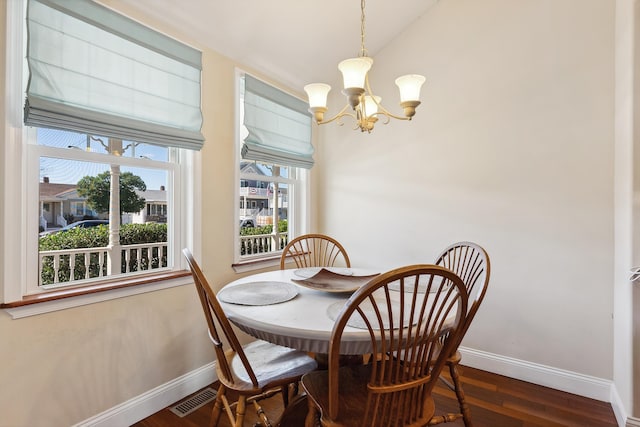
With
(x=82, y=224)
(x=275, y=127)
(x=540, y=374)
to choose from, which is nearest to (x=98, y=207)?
(x=82, y=224)

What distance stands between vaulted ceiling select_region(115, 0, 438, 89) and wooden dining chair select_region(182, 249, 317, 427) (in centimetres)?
156

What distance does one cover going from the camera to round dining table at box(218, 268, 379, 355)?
1143mm

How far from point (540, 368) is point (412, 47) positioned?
8.90 ft

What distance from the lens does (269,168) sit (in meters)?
2.90

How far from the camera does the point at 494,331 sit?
2.39m

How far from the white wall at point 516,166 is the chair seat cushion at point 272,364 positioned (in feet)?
5.13

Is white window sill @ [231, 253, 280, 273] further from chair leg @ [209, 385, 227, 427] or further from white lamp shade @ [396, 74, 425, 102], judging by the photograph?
white lamp shade @ [396, 74, 425, 102]

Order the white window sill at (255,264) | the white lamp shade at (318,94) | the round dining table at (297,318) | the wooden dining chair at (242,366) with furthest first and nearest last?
1. the white window sill at (255,264)
2. the white lamp shade at (318,94)
3. the wooden dining chair at (242,366)
4. the round dining table at (297,318)

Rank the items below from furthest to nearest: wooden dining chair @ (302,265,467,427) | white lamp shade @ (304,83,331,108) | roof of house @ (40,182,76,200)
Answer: white lamp shade @ (304,83,331,108) < roof of house @ (40,182,76,200) < wooden dining chair @ (302,265,467,427)

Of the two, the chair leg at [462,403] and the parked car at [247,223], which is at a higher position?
the parked car at [247,223]

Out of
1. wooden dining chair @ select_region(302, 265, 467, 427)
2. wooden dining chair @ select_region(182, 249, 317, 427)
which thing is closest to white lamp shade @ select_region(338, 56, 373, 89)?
wooden dining chair @ select_region(302, 265, 467, 427)

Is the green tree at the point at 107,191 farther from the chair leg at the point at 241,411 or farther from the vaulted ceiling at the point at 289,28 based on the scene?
the chair leg at the point at 241,411

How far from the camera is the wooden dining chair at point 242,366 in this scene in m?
1.25

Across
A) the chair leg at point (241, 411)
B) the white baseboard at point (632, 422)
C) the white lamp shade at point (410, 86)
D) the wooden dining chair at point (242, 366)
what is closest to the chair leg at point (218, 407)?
the wooden dining chair at point (242, 366)
